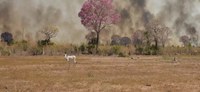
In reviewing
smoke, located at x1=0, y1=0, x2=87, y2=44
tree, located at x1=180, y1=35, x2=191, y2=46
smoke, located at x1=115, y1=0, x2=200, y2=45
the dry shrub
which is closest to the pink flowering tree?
the dry shrub

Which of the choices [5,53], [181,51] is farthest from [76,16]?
[5,53]

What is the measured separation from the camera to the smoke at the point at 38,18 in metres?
121

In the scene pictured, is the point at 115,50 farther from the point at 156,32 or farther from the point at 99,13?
the point at 156,32

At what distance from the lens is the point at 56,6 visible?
12938 cm

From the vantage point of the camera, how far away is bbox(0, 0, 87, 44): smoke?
12112cm

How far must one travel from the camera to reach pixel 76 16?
12788 centimetres

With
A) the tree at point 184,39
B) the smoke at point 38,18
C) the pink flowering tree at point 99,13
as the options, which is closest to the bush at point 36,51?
the pink flowering tree at point 99,13

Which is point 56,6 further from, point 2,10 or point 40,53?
point 40,53

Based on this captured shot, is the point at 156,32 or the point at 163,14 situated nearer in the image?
the point at 156,32

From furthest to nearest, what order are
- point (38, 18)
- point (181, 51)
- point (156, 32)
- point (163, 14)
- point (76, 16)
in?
point (163, 14), point (76, 16), point (38, 18), point (156, 32), point (181, 51)

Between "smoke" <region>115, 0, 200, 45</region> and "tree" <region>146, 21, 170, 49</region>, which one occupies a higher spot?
"smoke" <region>115, 0, 200, 45</region>

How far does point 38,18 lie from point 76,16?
9907 mm

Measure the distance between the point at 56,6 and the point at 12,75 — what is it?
98.0 m

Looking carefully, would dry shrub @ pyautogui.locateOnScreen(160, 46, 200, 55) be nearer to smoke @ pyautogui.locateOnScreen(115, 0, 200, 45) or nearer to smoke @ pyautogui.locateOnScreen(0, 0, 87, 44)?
smoke @ pyautogui.locateOnScreen(0, 0, 87, 44)
